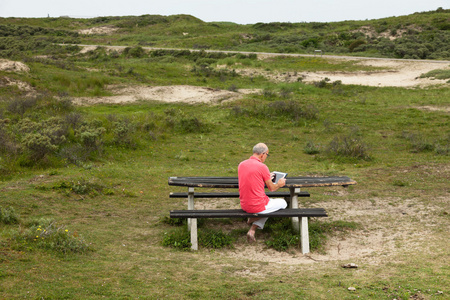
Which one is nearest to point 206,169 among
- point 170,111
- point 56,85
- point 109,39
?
point 170,111

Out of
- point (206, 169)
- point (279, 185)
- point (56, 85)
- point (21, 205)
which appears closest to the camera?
point (279, 185)

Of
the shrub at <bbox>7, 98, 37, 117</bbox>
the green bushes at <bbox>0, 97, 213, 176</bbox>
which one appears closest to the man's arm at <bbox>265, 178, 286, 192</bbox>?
the green bushes at <bbox>0, 97, 213, 176</bbox>

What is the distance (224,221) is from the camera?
721cm

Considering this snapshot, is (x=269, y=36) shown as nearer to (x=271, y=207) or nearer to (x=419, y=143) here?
(x=419, y=143)

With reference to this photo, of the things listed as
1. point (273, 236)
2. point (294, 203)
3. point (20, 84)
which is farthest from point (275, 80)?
point (273, 236)

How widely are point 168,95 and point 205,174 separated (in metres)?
11.1

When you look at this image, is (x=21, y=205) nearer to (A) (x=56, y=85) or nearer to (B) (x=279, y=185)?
(B) (x=279, y=185)

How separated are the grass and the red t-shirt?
0.63 m

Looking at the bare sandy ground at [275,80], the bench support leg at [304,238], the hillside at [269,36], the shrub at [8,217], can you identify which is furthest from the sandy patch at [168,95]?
the bench support leg at [304,238]

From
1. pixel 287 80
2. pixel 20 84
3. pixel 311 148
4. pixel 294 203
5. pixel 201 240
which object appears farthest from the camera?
pixel 287 80

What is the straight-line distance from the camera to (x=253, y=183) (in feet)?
19.9

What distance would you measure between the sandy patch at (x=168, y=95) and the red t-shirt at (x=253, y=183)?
1383 centimetres

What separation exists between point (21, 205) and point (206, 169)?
5.02 m

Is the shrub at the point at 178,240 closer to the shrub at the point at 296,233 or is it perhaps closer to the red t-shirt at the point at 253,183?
the red t-shirt at the point at 253,183
